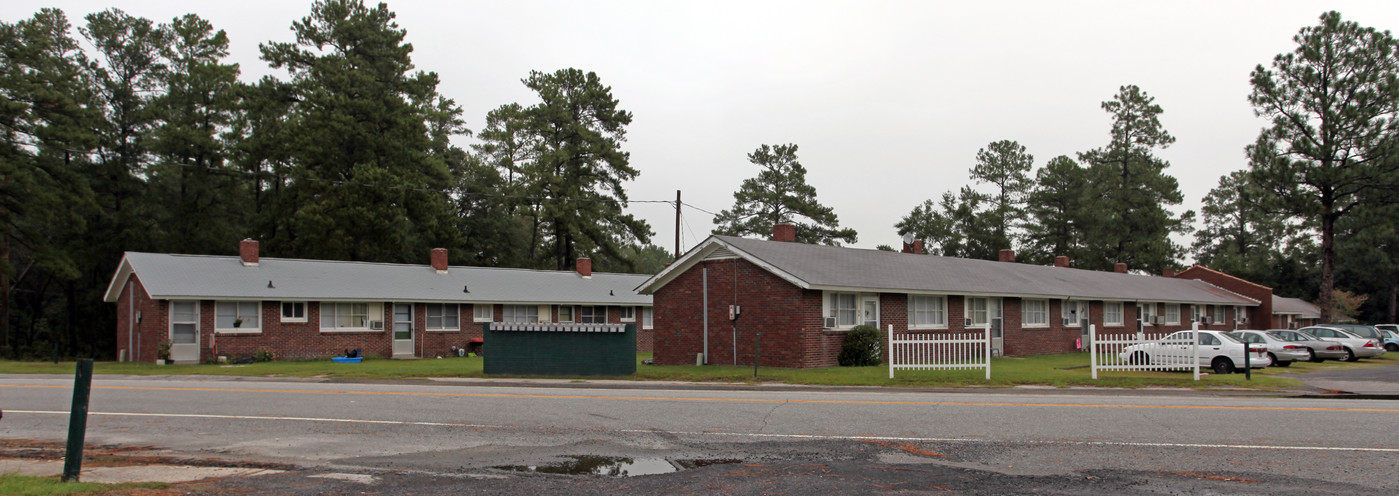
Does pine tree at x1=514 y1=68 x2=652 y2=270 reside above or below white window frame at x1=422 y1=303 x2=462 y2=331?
above

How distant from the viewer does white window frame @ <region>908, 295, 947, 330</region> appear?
31422 mm

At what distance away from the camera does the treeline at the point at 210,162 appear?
165ft

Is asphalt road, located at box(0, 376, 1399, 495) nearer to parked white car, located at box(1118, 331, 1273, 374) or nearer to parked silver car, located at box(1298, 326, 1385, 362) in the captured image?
parked white car, located at box(1118, 331, 1273, 374)

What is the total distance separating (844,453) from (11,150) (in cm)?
4888

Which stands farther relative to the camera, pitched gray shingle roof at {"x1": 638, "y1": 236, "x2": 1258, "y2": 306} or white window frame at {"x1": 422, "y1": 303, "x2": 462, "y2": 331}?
white window frame at {"x1": 422, "y1": 303, "x2": 462, "y2": 331}

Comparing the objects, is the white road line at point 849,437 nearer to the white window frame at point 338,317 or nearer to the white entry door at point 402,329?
the white window frame at point 338,317

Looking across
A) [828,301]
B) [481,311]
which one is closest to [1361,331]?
[828,301]

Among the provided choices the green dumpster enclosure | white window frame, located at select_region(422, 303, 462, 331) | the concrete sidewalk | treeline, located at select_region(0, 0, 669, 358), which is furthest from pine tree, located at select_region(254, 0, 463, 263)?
the concrete sidewalk

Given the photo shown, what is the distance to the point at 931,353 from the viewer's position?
29.1 metres

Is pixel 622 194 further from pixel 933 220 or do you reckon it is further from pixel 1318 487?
pixel 1318 487

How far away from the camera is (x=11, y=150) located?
45.5 meters

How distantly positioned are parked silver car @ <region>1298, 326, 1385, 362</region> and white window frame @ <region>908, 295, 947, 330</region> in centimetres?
1460

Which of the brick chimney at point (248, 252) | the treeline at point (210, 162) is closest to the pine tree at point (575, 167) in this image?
the treeline at point (210, 162)

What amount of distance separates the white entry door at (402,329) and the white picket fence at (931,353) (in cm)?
2044
